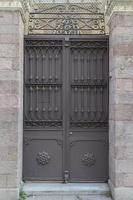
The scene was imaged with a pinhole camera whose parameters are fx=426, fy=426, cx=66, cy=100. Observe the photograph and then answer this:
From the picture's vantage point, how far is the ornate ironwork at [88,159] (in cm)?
816

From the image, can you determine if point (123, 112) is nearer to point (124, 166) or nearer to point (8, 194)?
point (124, 166)

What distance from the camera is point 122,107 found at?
7.35 meters

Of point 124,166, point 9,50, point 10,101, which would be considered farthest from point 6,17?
point 124,166

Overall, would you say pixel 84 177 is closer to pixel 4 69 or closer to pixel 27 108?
pixel 27 108

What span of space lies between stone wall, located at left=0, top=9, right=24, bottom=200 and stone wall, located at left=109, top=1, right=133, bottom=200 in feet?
5.49

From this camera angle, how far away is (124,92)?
7352mm

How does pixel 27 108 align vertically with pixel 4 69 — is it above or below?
below

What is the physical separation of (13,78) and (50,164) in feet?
6.21

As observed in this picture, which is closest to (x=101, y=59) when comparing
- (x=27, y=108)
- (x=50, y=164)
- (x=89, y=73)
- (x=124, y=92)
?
(x=89, y=73)

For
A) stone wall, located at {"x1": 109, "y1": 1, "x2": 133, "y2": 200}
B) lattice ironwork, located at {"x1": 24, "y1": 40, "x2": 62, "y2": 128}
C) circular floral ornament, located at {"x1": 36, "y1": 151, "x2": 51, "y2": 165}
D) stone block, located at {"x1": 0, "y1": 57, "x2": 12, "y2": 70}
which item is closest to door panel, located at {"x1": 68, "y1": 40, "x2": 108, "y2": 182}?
lattice ironwork, located at {"x1": 24, "y1": 40, "x2": 62, "y2": 128}

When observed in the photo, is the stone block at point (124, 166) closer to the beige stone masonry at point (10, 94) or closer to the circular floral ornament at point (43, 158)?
the circular floral ornament at point (43, 158)

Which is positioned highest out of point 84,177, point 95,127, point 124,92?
point 124,92

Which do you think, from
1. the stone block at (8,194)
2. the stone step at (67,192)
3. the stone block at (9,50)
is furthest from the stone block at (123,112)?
the stone block at (8,194)

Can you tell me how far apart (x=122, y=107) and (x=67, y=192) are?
186cm
